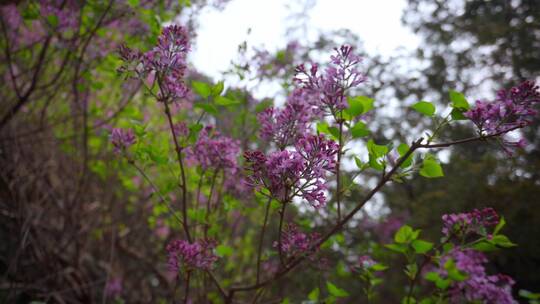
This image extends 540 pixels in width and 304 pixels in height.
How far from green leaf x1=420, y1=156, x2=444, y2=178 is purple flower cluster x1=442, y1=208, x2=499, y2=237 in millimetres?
222

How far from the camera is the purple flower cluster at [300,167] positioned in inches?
41.6

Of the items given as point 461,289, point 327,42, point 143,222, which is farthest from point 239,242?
point 461,289

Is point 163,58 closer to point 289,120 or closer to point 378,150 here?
point 289,120

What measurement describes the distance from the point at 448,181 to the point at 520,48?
1.56 metres

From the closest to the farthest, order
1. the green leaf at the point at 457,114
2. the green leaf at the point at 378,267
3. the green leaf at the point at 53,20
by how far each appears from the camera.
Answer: the green leaf at the point at 457,114 → the green leaf at the point at 378,267 → the green leaf at the point at 53,20

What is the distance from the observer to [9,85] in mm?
3990

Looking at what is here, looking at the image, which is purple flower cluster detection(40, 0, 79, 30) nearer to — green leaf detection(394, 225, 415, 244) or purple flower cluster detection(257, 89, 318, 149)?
purple flower cluster detection(257, 89, 318, 149)

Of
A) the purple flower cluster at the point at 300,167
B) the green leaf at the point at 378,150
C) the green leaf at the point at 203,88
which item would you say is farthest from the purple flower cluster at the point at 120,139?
the green leaf at the point at 378,150

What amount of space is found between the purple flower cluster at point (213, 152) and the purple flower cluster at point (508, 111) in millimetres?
964

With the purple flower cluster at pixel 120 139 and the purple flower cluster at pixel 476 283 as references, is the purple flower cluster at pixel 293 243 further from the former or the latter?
the purple flower cluster at pixel 120 139

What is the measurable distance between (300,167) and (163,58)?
61 centimetres

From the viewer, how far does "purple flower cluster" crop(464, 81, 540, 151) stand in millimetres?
1087

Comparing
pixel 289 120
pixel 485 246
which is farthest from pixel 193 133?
pixel 485 246

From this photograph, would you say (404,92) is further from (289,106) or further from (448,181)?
(289,106)
